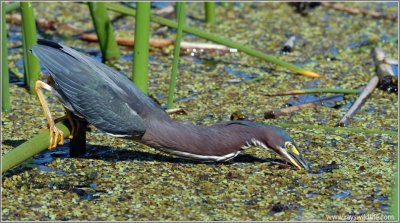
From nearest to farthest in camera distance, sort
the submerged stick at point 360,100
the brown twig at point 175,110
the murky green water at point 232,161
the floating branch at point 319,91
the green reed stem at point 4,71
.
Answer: the murky green water at point 232,161
the green reed stem at point 4,71
the brown twig at point 175,110
the submerged stick at point 360,100
the floating branch at point 319,91

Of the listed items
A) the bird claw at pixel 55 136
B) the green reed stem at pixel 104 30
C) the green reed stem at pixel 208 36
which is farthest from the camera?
the green reed stem at pixel 104 30

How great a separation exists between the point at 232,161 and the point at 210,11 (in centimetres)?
280

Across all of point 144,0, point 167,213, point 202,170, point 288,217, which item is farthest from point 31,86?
point 288,217

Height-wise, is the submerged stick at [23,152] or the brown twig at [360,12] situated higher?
the brown twig at [360,12]

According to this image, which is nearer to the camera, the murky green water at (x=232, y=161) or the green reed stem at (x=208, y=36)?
the murky green water at (x=232, y=161)

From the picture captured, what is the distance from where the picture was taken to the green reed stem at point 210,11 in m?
7.76

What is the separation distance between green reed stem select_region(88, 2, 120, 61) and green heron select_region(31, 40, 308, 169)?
136 cm

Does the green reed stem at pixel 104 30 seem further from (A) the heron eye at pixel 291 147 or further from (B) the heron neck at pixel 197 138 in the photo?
(A) the heron eye at pixel 291 147

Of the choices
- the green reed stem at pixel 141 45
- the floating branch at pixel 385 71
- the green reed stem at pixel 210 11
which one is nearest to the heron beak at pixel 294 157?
the green reed stem at pixel 141 45

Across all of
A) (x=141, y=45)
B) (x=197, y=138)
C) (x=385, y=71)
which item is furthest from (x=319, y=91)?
(x=197, y=138)

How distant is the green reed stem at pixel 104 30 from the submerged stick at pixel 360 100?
1.98m

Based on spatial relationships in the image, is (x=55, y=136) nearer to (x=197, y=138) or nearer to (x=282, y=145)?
(x=197, y=138)

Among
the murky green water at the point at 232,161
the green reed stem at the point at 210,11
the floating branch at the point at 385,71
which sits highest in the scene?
the green reed stem at the point at 210,11

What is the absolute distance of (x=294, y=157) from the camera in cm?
510
